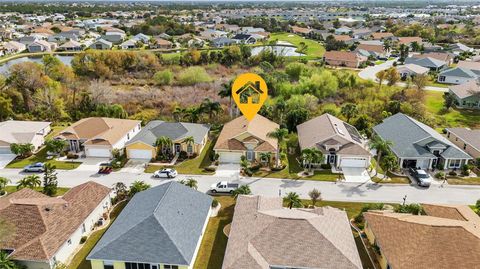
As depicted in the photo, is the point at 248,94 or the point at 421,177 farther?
the point at 248,94

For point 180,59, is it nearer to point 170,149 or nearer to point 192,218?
point 170,149

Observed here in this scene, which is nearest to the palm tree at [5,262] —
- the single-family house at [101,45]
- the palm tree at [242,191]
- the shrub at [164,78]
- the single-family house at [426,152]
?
the palm tree at [242,191]

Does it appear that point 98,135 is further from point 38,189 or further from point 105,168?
point 38,189

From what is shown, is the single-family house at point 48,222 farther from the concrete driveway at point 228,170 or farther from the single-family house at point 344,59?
the single-family house at point 344,59

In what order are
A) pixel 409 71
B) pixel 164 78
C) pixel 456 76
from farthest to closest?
pixel 409 71 < pixel 456 76 < pixel 164 78

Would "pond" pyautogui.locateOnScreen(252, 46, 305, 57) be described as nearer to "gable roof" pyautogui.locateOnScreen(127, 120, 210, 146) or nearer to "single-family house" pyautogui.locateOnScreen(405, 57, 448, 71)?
"single-family house" pyautogui.locateOnScreen(405, 57, 448, 71)

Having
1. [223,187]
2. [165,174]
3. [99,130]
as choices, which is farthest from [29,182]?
[223,187]
